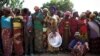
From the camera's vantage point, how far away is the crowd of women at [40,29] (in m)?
14.1

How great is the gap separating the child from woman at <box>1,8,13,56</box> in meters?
1.99

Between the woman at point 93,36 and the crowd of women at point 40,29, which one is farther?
the woman at point 93,36

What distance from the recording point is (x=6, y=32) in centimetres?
1405

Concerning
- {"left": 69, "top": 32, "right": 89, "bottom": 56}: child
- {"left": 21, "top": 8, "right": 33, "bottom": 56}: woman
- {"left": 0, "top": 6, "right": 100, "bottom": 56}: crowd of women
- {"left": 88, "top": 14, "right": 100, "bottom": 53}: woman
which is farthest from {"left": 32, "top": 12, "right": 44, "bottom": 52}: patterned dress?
{"left": 88, "top": 14, "right": 100, "bottom": 53}: woman

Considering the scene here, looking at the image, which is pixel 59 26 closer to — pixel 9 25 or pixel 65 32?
pixel 65 32

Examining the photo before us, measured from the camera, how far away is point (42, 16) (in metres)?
14.5

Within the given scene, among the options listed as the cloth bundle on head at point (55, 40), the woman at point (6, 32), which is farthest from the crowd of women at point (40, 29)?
the cloth bundle on head at point (55, 40)

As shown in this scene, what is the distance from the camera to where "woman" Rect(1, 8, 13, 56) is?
→ 45.9 feet

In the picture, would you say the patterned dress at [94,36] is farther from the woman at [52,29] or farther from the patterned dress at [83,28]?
the woman at [52,29]

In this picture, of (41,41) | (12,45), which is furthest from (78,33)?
(12,45)

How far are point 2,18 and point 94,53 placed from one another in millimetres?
3470

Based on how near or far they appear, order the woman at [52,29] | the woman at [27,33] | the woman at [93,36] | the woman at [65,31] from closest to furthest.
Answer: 1. the woman at [27,33]
2. the woman at [52,29]
3. the woman at [65,31]
4. the woman at [93,36]

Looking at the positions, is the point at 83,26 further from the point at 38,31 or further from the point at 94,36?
the point at 38,31

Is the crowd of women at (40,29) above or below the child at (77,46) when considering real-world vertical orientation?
above
